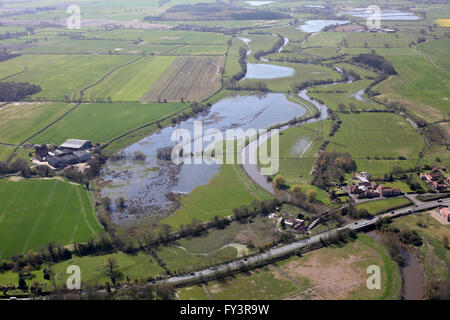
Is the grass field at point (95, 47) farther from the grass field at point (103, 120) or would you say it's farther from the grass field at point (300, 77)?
the grass field at point (103, 120)

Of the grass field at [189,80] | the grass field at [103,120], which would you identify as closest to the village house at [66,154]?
the grass field at [103,120]

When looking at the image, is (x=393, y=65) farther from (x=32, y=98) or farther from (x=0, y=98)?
(x=0, y=98)

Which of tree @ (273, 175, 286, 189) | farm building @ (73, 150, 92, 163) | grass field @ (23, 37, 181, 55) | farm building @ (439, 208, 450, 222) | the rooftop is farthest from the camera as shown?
grass field @ (23, 37, 181, 55)

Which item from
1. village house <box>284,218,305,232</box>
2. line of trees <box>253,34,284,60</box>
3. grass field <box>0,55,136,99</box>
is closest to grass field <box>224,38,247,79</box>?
line of trees <box>253,34,284,60</box>

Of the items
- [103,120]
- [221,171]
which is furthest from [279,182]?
[103,120]

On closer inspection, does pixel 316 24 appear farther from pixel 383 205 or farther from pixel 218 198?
→ pixel 218 198

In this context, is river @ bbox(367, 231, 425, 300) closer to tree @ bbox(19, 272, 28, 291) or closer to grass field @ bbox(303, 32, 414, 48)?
tree @ bbox(19, 272, 28, 291)

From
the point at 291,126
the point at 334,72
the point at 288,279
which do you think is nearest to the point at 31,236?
the point at 288,279
